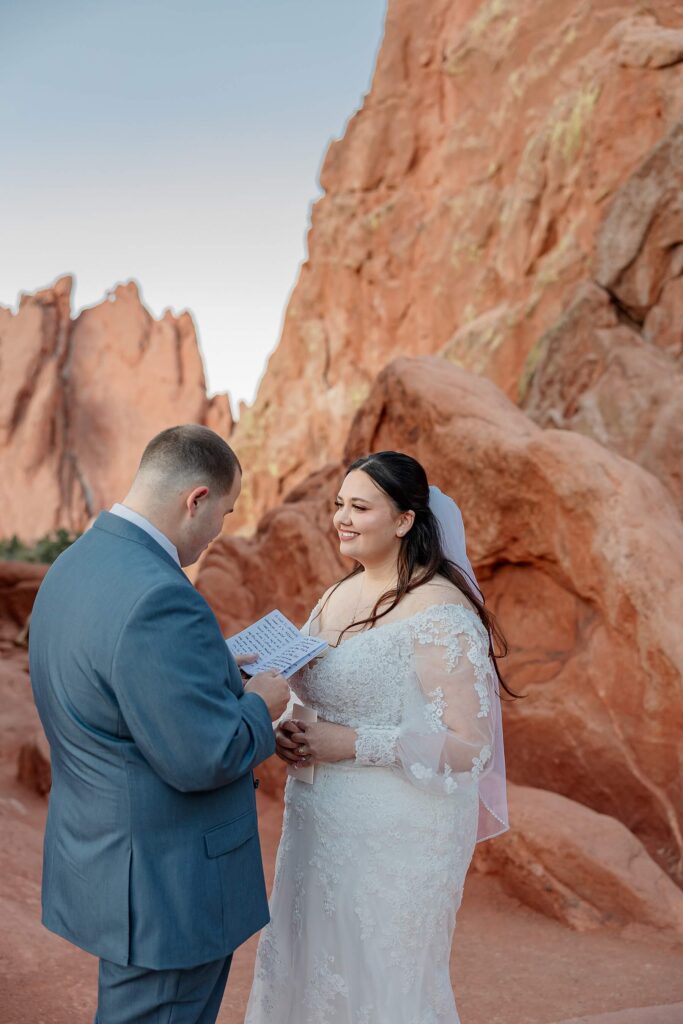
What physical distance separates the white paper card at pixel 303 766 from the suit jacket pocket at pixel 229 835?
0.60 meters

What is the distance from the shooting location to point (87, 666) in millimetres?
1900

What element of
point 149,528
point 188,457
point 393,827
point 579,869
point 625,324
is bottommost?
point 579,869

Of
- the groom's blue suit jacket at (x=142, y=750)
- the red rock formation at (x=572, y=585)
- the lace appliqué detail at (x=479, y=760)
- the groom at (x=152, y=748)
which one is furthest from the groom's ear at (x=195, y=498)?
the red rock formation at (x=572, y=585)

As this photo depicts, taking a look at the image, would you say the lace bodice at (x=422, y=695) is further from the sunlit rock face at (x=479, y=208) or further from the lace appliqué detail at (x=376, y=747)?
the sunlit rock face at (x=479, y=208)

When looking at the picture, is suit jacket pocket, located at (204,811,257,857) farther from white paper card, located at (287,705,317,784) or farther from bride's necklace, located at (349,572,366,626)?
bride's necklace, located at (349,572,366,626)

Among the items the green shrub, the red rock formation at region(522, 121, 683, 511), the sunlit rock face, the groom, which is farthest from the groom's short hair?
the green shrub

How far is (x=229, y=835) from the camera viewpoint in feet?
6.82

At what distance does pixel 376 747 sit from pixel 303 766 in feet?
0.97

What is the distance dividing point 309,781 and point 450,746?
20.1 inches

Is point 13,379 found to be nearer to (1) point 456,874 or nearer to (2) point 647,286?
(2) point 647,286

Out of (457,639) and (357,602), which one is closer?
(457,639)

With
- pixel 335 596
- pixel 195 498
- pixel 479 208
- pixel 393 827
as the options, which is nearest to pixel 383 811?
pixel 393 827

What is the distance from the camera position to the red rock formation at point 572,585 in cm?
578

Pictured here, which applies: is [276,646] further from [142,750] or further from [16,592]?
[16,592]
